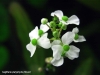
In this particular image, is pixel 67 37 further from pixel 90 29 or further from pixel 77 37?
pixel 90 29

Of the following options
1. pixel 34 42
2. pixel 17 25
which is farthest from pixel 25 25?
pixel 34 42

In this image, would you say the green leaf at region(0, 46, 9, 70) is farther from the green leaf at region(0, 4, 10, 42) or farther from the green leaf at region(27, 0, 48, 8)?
the green leaf at region(27, 0, 48, 8)

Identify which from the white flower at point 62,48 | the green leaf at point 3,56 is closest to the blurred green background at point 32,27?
the green leaf at point 3,56

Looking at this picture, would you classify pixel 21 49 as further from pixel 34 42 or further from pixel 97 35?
pixel 97 35

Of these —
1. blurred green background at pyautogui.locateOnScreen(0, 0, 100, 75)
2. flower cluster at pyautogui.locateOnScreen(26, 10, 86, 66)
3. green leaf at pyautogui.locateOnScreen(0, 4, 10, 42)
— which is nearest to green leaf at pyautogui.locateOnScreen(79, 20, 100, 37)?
blurred green background at pyautogui.locateOnScreen(0, 0, 100, 75)

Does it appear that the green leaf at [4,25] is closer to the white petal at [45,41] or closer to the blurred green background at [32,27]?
the blurred green background at [32,27]

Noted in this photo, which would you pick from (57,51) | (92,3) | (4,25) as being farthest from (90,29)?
(4,25)
